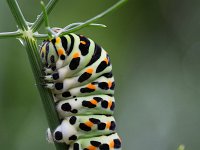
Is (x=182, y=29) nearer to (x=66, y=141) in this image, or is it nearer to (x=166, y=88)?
(x=166, y=88)

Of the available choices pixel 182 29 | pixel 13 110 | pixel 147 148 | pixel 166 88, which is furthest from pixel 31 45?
pixel 182 29

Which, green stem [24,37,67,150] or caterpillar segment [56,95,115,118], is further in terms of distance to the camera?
caterpillar segment [56,95,115,118]

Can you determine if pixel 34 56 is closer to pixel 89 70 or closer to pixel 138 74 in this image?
pixel 89 70

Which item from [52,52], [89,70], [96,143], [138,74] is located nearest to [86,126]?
[96,143]

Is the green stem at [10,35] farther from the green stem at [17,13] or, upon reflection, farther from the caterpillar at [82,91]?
the caterpillar at [82,91]

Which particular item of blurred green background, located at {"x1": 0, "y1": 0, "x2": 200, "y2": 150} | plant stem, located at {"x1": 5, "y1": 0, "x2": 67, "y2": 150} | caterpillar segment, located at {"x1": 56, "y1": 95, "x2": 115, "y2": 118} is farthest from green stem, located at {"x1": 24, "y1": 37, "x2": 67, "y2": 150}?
blurred green background, located at {"x1": 0, "y1": 0, "x2": 200, "y2": 150}

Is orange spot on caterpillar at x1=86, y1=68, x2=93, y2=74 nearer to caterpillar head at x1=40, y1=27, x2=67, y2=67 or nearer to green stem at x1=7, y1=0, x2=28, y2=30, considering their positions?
caterpillar head at x1=40, y1=27, x2=67, y2=67

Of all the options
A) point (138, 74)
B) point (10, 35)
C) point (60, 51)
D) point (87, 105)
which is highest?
point (10, 35)
